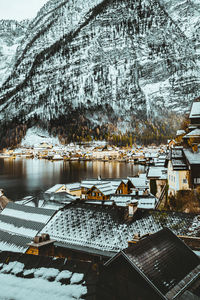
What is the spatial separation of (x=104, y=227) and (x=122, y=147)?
18306 centimetres

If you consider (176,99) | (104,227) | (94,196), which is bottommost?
(94,196)

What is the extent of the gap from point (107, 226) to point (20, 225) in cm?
579

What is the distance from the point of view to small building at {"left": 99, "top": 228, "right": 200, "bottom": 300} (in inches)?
293

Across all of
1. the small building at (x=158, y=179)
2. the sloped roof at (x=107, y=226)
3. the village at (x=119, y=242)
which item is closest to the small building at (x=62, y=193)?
the village at (x=119, y=242)

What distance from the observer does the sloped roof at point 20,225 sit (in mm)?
14690

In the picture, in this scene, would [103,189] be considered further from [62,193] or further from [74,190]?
[74,190]

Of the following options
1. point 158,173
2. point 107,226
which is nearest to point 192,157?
point 158,173

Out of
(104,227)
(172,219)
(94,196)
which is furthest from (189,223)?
(94,196)

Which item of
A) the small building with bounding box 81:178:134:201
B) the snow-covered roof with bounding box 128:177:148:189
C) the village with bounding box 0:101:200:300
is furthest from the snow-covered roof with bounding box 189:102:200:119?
the small building with bounding box 81:178:134:201

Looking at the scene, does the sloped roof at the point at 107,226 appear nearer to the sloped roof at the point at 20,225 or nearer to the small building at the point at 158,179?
the sloped roof at the point at 20,225

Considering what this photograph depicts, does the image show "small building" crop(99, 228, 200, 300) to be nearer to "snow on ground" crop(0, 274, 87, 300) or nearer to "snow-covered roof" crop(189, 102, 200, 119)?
"snow on ground" crop(0, 274, 87, 300)

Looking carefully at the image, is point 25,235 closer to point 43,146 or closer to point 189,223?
point 189,223

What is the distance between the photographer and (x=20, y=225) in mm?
16484

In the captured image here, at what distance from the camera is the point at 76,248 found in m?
13.6
